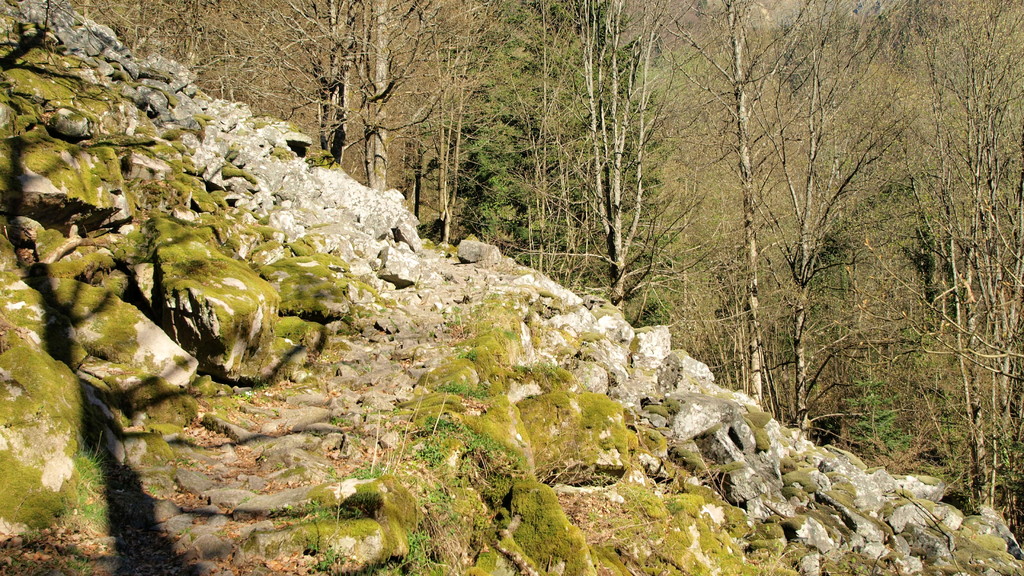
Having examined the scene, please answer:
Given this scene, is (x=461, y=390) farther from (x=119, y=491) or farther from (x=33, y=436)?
(x=33, y=436)

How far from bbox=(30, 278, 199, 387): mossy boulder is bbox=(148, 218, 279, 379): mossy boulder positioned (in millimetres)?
252

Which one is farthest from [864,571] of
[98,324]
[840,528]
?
[98,324]

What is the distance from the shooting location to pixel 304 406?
5723 millimetres

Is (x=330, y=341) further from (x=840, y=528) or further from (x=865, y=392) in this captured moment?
(x=865, y=392)

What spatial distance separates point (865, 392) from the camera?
1622 centimetres

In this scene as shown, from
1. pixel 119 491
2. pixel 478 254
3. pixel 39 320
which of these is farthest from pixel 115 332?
pixel 478 254

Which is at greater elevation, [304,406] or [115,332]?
[115,332]

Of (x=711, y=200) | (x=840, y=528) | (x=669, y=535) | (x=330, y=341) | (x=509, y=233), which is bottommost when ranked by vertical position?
(x=840, y=528)

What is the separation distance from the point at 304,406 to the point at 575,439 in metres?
2.73

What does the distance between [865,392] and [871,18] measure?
963 cm

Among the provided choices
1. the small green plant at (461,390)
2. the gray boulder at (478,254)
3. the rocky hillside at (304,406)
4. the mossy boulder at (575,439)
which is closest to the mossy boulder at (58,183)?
the rocky hillside at (304,406)

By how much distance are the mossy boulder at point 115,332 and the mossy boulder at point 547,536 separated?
10.3 feet

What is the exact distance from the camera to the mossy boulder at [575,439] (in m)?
5.86

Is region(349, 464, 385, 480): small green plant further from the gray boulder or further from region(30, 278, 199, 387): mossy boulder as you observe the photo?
the gray boulder
